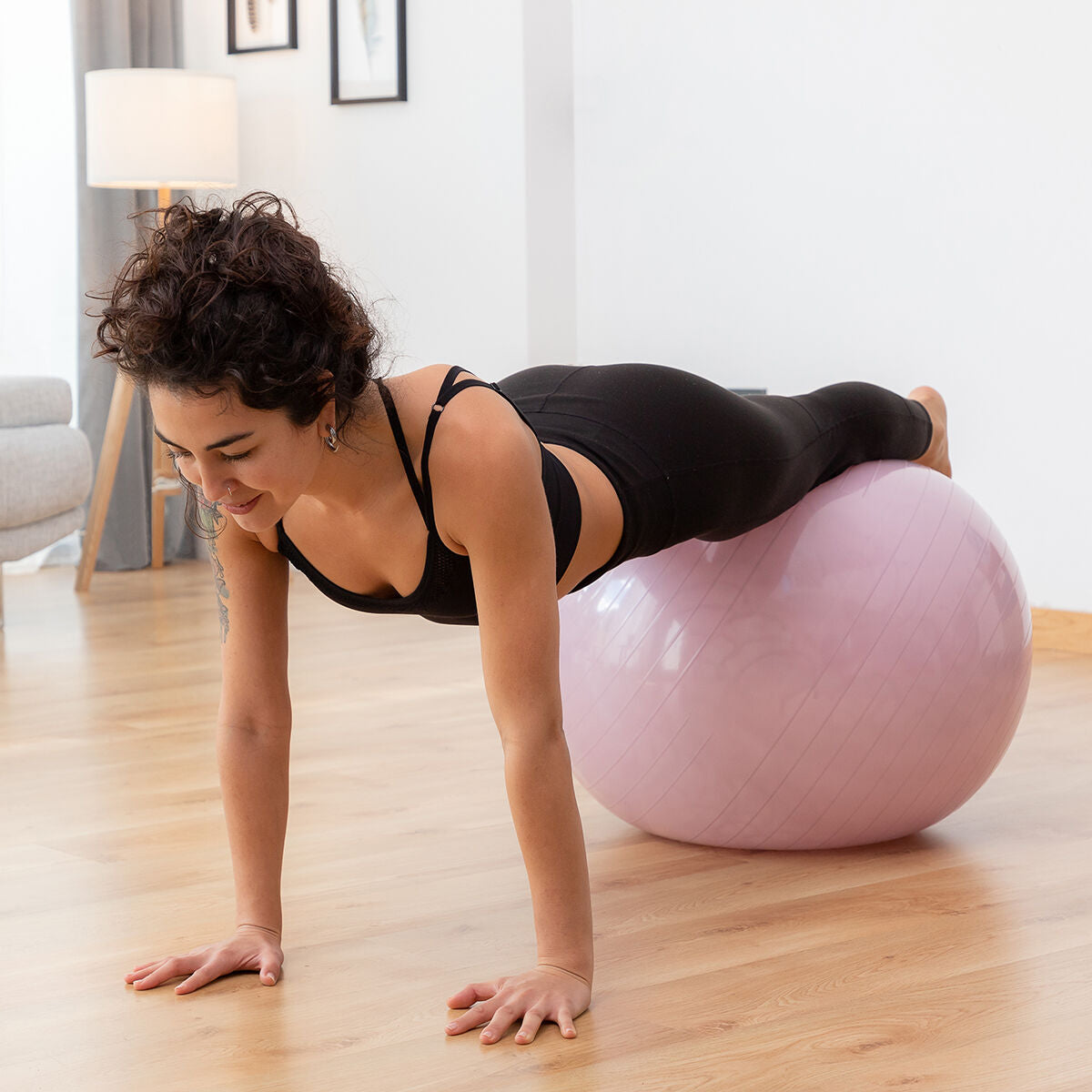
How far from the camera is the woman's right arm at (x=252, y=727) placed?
1510mm

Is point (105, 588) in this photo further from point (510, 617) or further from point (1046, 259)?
point (510, 617)

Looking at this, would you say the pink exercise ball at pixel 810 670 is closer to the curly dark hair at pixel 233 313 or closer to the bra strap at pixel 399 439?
the bra strap at pixel 399 439

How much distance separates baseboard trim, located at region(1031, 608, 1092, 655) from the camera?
10.5 ft

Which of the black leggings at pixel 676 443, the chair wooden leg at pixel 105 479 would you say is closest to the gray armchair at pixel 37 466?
the chair wooden leg at pixel 105 479

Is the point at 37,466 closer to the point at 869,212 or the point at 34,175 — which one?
the point at 34,175

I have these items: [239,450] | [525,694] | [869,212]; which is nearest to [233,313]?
[239,450]

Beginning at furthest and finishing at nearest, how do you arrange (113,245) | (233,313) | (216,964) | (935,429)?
(113,245) → (935,429) → (216,964) → (233,313)

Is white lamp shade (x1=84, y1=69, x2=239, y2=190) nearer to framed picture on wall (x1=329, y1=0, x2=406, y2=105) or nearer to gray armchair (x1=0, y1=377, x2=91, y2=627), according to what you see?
framed picture on wall (x1=329, y1=0, x2=406, y2=105)

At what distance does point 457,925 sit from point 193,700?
1.35 metres

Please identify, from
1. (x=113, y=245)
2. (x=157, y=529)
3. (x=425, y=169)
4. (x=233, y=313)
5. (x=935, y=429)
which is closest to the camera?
(x=233, y=313)

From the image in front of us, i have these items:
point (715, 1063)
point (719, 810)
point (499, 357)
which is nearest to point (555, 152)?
point (499, 357)

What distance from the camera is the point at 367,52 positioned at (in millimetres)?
4367

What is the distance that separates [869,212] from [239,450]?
2559mm

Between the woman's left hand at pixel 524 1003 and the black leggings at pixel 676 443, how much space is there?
0.44 meters
